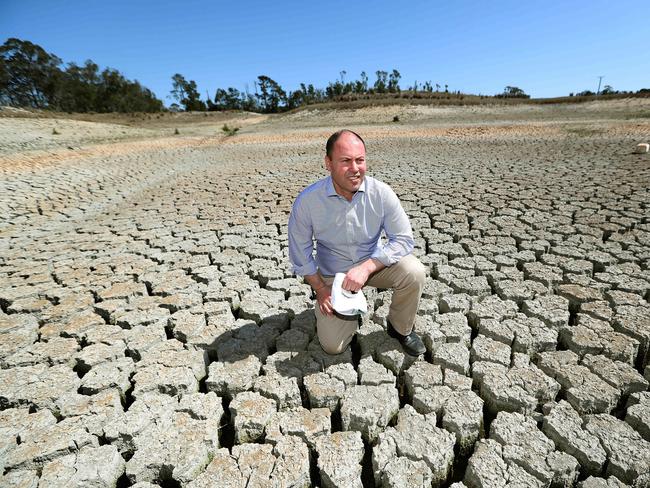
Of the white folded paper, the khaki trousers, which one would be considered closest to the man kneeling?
the khaki trousers

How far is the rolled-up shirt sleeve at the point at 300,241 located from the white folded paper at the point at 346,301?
250 millimetres

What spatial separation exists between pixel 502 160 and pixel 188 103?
2001 inches

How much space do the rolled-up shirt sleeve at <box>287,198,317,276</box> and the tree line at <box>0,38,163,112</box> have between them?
48097 millimetres

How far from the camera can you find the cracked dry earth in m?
1.45

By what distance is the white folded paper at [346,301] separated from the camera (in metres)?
1.79

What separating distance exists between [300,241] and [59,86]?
50.9 metres

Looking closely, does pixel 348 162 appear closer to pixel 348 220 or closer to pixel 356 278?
pixel 348 220

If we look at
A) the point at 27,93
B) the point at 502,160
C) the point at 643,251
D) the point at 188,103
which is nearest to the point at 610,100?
the point at 502,160

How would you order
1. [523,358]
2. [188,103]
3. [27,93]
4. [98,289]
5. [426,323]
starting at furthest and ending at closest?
[188,103], [27,93], [98,289], [426,323], [523,358]

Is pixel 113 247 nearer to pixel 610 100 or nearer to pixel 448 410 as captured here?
pixel 448 410

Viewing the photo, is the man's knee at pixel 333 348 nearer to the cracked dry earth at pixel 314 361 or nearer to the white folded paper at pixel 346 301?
the cracked dry earth at pixel 314 361

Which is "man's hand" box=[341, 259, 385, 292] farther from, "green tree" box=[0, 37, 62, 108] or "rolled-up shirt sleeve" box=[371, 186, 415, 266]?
"green tree" box=[0, 37, 62, 108]

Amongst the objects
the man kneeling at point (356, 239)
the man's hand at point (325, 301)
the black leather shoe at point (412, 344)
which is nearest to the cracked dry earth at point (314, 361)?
the black leather shoe at point (412, 344)

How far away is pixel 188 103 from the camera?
49.0 m
